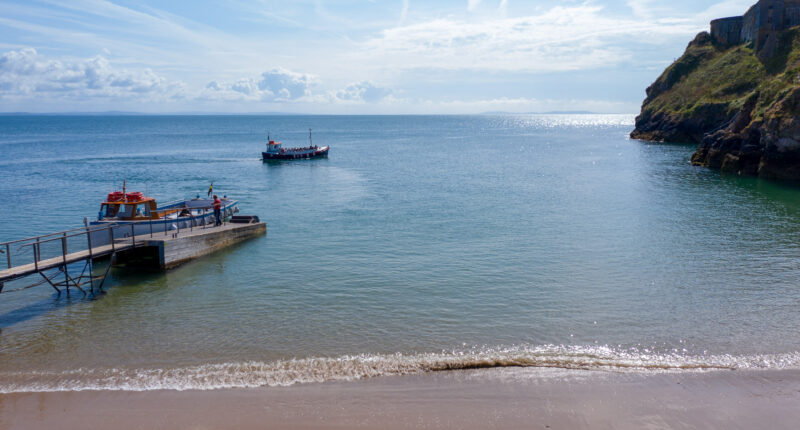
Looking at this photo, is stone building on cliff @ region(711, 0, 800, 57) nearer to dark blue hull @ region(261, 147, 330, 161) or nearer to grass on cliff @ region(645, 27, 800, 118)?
grass on cliff @ region(645, 27, 800, 118)

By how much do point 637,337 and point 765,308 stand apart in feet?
18.2

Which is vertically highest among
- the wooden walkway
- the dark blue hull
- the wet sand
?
the dark blue hull

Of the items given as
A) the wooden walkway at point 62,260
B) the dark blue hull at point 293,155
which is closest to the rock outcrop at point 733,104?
the wooden walkway at point 62,260

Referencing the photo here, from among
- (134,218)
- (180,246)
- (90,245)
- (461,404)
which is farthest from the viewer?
(134,218)

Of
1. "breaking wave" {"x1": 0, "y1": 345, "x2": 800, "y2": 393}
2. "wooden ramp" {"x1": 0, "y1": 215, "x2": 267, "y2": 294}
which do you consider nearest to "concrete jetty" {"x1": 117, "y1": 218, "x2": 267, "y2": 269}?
"wooden ramp" {"x1": 0, "y1": 215, "x2": 267, "y2": 294}

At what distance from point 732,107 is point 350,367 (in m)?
86.2

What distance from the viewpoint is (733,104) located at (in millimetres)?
81125

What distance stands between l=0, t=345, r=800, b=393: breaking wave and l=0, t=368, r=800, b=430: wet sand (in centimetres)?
37

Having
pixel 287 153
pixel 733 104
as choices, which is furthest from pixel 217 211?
pixel 733 104

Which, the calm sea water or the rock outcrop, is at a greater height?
the rock outcrop

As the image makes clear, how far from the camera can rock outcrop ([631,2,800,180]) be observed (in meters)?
46.9

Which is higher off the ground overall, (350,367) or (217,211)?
(217,211)

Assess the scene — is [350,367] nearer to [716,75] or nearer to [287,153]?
[287,153]

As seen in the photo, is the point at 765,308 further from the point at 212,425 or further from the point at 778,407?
the point at 212,425
